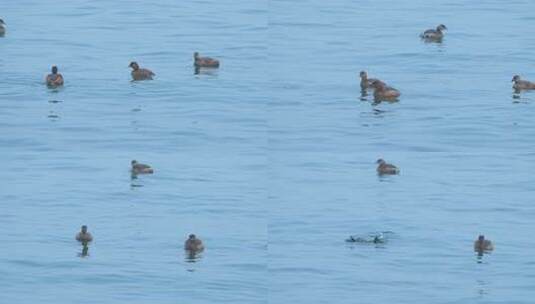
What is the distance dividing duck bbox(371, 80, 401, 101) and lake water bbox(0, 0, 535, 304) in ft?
0.95

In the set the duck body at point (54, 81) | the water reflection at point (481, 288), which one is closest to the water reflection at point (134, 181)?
the duck body at point (54, 81)

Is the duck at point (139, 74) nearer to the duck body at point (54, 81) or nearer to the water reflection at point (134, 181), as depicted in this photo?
the duck body at point (54, 81)

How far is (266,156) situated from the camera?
134 feet

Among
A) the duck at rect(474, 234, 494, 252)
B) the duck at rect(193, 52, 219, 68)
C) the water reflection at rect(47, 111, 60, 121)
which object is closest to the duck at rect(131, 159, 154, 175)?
the water reflection at rect(47, 111, 60, 121)

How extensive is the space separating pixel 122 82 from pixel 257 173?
8.19m

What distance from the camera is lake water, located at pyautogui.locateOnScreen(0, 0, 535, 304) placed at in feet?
112

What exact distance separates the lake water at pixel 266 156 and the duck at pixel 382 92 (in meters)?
0.29

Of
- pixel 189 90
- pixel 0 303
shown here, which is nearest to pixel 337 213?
pixel 0 303

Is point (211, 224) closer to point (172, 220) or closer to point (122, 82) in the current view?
point (172, 220)

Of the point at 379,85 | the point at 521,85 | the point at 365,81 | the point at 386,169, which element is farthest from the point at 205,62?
the point at 386,169

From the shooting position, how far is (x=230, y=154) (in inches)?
1610

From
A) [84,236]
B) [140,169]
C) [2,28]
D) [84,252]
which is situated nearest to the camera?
[84,252]

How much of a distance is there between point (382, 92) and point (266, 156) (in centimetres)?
513

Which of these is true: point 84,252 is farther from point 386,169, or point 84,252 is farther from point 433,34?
point 433,34
